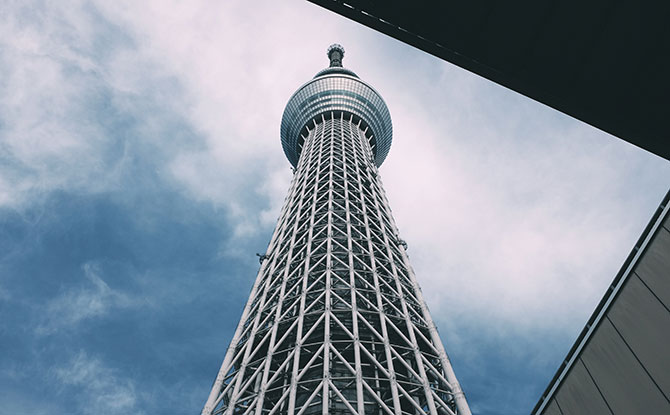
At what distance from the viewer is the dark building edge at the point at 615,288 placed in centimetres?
839

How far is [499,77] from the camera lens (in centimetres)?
757

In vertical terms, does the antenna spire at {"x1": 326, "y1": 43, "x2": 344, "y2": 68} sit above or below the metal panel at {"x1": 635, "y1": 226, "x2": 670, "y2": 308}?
above

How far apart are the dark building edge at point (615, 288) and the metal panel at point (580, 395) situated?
15 centimetres

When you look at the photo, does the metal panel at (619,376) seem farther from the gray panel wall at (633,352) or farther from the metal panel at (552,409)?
the metal panel at (552,409)

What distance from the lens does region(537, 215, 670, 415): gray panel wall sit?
7.38m

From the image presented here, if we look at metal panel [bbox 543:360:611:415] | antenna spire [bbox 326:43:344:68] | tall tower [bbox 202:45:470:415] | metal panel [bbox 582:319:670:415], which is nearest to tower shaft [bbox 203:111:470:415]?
tall tower [bbox 202:45:470:415]

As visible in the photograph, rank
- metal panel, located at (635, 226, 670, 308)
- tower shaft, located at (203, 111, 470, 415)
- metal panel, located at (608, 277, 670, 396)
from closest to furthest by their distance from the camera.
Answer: metal panel, located at (608, 277, 670, 396) < metal panel, located at (635, 226, 670, 308) < tower shaft, located at (203, 111, 470, 415)

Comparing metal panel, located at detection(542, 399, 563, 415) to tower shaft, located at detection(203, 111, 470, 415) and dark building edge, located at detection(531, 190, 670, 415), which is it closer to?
dark building edge, located at detection(531, 190, 670, 415)

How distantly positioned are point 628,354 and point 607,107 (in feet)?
14.6

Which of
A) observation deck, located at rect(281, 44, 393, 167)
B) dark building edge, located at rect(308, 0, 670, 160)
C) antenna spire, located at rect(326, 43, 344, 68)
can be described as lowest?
dark building edge, located at rect(308, 0, 670, 160)

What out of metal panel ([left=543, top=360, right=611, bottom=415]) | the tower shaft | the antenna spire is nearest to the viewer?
metal panel ([left=543, top=360, right=611, bottom=415])

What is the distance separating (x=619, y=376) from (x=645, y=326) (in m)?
1.04

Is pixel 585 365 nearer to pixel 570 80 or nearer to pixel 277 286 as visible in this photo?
pixel 570 80

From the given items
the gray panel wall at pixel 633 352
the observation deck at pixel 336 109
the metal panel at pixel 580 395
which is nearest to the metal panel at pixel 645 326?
the gray panel wall at pixel 633 352
